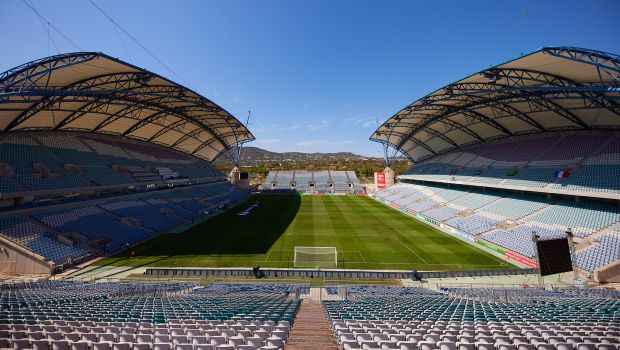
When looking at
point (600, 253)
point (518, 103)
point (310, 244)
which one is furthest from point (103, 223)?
point (518, 103)

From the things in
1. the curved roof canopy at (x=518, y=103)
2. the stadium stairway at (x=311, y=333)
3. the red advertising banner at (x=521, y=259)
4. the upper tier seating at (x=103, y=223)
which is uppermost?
the curved roof canopy at (x=518, y=103)

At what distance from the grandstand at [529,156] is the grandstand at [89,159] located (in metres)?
31.5

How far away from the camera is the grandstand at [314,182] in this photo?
80875 mm

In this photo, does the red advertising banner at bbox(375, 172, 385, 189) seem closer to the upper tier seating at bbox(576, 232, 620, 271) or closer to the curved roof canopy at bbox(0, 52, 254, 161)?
the curved roof canopy at bbox(0, 52, 254, 161)

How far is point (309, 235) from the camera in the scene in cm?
3228

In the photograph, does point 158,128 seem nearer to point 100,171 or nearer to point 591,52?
point 100,171

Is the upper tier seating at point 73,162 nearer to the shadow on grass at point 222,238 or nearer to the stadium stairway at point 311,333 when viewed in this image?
the shadow on grass at point 222,238

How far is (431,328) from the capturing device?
7.59m

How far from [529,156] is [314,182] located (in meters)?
58.7

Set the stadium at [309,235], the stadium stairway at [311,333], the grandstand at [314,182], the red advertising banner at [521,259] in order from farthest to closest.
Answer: the grandstand at [314,182]
the red advertising banner at [521,259]
the stadium at [309,235]
the stadium stairway at [311,333]

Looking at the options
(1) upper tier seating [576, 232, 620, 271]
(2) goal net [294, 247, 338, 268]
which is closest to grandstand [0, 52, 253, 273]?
(2) goal net [294, 247, 338, 268]

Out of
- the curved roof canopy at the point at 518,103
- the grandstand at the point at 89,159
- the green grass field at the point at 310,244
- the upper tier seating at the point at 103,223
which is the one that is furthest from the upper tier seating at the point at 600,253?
the upper tier seating at the point at 103,223

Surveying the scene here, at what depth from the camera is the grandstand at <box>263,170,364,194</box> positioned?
80.9m

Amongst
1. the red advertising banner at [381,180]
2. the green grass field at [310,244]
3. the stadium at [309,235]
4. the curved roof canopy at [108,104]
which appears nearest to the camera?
the stadium at [309,235]
